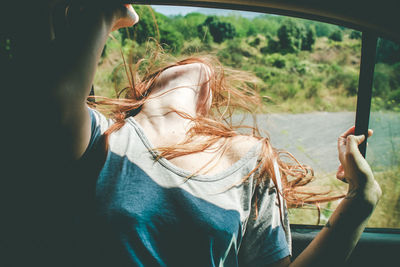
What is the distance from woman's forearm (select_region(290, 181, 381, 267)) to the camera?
1.07 metres

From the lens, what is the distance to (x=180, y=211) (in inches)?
39.3

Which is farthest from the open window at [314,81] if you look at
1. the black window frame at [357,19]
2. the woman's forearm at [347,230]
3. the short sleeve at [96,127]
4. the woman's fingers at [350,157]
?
the short sleeve at [96,127]

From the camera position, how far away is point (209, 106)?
1.60m

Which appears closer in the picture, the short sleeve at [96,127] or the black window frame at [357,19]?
the black window frame at [357,19]

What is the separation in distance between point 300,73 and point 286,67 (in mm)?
202

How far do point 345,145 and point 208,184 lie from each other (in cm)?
69

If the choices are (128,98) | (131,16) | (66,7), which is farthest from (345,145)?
(66,7)

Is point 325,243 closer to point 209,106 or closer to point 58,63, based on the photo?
point 209,106

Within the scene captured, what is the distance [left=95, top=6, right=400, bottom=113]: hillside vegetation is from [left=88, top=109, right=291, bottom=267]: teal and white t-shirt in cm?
66

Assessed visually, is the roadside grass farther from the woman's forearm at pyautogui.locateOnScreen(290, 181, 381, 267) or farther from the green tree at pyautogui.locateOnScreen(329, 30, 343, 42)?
the green tree at pyautogui.locateOnScreen(329, 30, 343, 42)

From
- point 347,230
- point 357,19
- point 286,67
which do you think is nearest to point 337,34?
point 357,19

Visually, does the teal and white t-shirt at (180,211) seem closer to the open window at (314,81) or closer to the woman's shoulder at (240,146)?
the woman's shoulder at (240,146)

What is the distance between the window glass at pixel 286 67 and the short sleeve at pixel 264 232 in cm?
53

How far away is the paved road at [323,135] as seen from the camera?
167 centimetres
